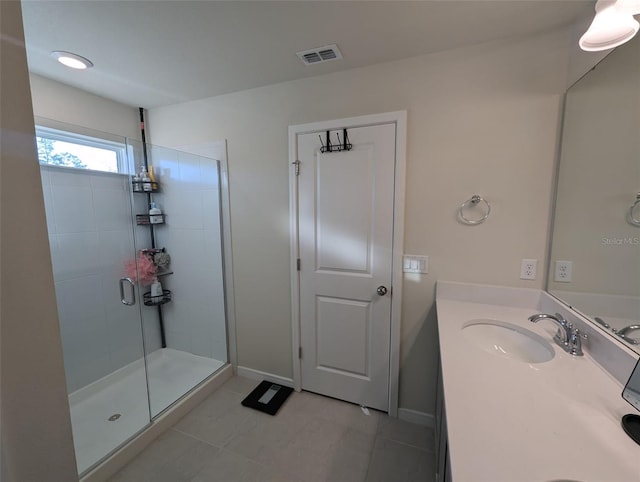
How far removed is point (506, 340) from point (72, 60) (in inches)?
119

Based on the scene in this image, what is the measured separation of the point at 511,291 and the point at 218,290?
2.26 m

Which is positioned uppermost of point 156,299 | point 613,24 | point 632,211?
point 613,24

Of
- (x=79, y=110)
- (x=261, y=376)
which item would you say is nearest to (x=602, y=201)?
(x=261, y=376)

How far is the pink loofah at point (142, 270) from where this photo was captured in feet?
7.22

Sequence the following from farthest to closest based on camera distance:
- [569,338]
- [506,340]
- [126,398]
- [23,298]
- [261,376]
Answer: [261,376] → [126,398] → [506,340] → [569,338] → [23,298]

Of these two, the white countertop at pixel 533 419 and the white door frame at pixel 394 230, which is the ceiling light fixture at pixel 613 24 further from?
the white countertop at pixel 533 419

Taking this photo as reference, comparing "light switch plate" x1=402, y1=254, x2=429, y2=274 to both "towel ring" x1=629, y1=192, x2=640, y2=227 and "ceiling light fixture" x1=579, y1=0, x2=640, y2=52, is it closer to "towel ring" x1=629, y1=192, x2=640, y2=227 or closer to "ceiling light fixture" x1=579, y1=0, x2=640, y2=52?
"towel ring" x1=629, y1=192, x2=640, y2=227

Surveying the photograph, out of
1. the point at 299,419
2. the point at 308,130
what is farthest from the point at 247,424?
the point at 308,130

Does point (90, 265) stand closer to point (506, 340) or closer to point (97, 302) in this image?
point (97, 302)

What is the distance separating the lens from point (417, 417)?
5.98ft

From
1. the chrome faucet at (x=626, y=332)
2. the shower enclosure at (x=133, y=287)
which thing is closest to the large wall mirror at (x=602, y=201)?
the chrome faucet at (x=626, y=332)

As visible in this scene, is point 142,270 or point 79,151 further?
point 142,270

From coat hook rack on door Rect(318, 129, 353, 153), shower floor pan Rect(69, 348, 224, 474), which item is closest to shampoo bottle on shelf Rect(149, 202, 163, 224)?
shower floor pan Rect(69, 348, 224, 474)

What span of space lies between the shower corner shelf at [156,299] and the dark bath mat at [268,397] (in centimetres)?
122
